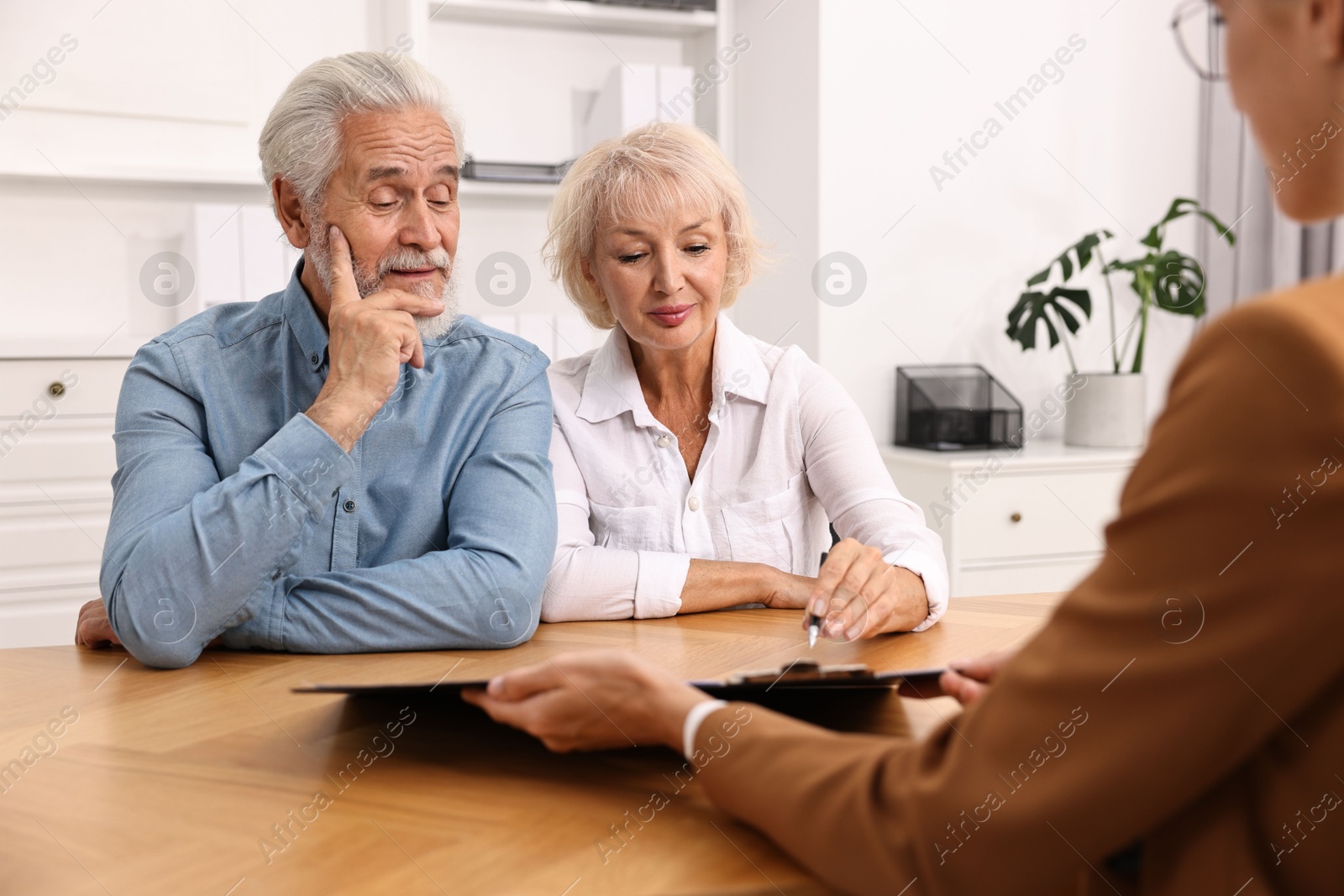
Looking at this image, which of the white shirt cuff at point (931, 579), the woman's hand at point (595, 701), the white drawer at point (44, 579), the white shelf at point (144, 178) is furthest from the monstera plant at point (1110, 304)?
the woman's hand at point (595, 701)

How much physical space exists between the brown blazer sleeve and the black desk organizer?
8.74 feet

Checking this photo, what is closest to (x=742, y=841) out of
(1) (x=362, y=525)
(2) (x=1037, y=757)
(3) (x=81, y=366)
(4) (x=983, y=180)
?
(2) (x=1037, y=757)

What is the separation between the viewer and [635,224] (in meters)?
1.77

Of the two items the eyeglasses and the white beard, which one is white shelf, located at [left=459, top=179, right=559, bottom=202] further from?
the eyeglasses

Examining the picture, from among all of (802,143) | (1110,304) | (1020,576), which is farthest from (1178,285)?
(802,143)

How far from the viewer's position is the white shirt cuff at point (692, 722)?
0.73 metres

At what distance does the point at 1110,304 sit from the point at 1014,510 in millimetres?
855

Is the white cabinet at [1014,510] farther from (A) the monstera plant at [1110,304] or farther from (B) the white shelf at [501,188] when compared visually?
(B) the white shelf at [501,188]

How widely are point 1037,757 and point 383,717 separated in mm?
595

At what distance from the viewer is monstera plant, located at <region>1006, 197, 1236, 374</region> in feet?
10.4

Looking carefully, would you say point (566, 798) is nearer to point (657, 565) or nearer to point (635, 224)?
point (657, 565)

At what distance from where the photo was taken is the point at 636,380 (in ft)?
5.94

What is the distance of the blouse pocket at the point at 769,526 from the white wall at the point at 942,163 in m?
1.56

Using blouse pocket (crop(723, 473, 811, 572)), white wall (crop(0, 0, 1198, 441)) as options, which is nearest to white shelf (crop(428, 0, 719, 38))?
white wall (crop(0, 0, 1198, 441))
